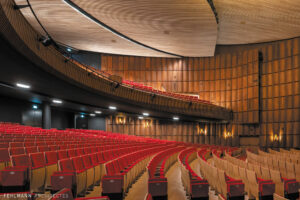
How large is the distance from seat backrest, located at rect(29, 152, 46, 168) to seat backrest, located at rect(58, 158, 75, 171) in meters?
0.22

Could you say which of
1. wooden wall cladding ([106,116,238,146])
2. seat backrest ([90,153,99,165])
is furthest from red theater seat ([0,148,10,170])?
wooden wall cladding ([106,116,238,146])

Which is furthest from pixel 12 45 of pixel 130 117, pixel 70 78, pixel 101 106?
pixel 130 117

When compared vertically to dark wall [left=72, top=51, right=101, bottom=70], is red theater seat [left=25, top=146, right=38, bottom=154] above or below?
below

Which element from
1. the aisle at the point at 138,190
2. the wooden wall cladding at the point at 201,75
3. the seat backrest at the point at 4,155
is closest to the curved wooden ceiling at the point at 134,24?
the wooden wall cladding at the point at 201,75

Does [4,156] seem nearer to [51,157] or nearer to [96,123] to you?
[51,157]

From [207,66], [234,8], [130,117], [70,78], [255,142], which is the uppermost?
[234,8]

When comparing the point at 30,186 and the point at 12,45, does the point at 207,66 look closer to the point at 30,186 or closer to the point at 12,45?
the point at 12,45

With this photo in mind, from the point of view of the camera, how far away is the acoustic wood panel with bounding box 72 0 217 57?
8.08 metres

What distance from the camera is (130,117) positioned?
13742mm

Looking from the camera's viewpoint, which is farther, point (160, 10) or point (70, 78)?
point (160, 10)

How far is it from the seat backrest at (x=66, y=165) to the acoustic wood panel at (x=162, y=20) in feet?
19.8

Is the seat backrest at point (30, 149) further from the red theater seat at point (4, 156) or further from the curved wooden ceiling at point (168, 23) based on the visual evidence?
the curved wooden ceiling at point (168, 23)

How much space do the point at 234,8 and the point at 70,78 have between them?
5.72 meters

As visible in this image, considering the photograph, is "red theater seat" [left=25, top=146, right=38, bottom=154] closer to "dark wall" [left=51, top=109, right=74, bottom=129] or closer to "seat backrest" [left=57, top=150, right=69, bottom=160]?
"seat backrest" [left=57, top=150, right=69, bottom=160]
